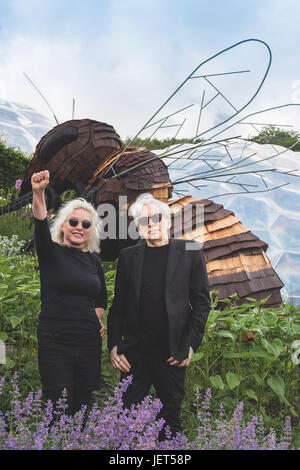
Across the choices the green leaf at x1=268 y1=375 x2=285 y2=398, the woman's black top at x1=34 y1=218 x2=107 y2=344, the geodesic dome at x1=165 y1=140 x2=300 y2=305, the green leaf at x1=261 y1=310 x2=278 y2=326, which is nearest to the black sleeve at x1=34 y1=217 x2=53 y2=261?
the woman's black top at x1=34 y1=218 x2=107 y2=344

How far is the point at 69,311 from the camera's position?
7.43 ft

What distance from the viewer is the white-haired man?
7.30 feet

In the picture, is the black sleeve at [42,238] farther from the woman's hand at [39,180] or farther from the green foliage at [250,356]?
the green foliage at [250,356]

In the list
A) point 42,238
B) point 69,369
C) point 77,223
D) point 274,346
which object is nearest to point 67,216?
point 77,223

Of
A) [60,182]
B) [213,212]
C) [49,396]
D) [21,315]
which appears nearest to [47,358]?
[49,396]

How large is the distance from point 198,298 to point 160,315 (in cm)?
22

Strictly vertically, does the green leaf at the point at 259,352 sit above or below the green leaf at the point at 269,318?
below

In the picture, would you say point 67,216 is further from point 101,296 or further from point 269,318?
point 269,318

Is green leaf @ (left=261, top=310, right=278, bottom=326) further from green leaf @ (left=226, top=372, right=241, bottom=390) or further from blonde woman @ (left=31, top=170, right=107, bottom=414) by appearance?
blonde woman @ (left=31, top=170, right=107, bottom=414)

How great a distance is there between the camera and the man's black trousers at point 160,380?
224 cm

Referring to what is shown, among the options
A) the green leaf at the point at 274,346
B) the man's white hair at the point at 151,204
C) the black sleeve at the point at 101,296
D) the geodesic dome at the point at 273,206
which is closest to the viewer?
the man's white hair at the point at 151,204

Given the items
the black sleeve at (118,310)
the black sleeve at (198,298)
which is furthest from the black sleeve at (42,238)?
the black sleeve at (198,298)

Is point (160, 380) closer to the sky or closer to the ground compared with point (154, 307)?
closer to the ground

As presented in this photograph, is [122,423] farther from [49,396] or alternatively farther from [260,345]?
[260,345]
